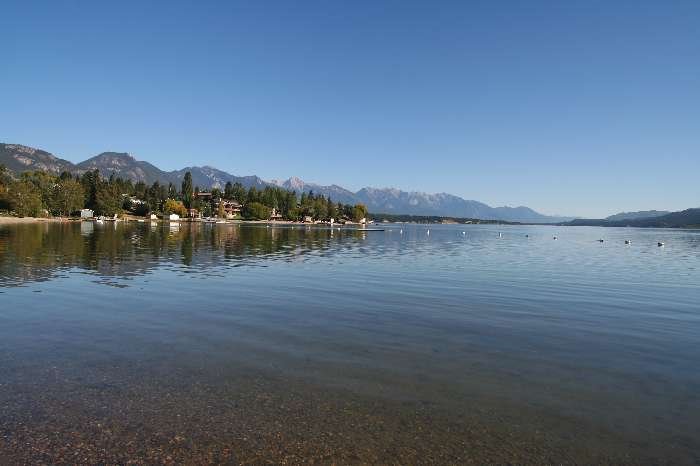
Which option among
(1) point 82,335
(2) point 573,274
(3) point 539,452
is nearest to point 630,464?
(3) point 539,452

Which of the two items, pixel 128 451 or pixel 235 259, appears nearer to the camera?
pixel 128 451

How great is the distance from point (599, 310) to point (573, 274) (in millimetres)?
22077

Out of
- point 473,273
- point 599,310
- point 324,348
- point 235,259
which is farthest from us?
point 235,259

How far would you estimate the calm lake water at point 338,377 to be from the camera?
10.0m

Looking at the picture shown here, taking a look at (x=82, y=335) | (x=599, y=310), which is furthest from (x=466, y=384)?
(x=599, y=310)

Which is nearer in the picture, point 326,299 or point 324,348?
point 324,348

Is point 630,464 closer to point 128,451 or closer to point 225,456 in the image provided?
point 225,456

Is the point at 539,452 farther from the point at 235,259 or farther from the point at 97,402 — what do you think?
the point at 235,259

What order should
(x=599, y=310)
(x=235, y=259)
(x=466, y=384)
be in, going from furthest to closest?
(x=235, y=259) → (x=599, y=310) → (x=466, y=384)

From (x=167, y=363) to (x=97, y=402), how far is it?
11.0 ft

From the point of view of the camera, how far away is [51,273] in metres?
35.4

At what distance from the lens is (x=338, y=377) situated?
1415 cm

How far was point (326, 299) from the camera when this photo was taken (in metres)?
28.9

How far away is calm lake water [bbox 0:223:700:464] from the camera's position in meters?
10.0
